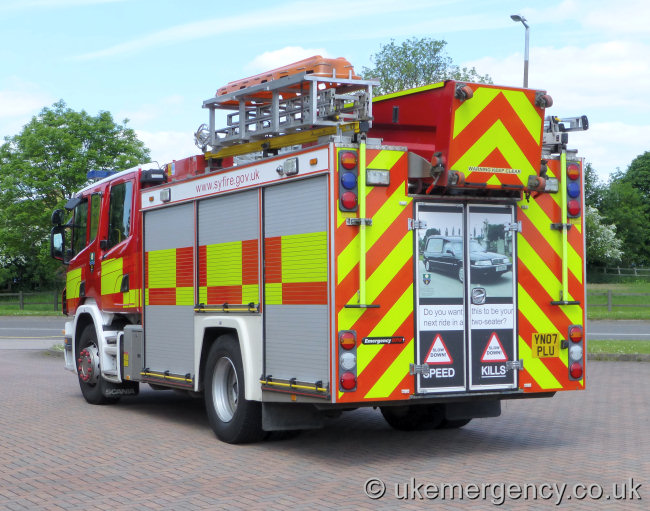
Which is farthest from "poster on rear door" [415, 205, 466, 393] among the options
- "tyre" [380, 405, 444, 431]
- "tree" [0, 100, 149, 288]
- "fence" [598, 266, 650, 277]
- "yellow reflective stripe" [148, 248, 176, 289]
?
"fence" [598, 266, 650, 277]

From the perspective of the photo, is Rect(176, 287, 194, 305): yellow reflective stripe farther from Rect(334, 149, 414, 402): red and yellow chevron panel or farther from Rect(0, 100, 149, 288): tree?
Rect(0, 100, 149, 288): tree

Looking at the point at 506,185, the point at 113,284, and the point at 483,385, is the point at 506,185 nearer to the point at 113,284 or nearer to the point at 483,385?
the point at 483,385

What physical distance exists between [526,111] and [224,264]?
3261mm

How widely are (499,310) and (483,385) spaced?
2.26 ft

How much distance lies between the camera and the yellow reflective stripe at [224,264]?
941cm

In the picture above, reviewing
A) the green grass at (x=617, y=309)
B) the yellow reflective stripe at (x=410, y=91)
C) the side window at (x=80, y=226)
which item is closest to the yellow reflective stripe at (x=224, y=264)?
the yellow reflective stripe at (x=410, y=91)

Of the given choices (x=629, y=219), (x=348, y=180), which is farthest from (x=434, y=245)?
(x=629, y=219)

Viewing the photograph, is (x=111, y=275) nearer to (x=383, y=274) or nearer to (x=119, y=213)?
(x=119, y=213)

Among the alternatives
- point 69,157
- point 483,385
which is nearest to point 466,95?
point 483,385

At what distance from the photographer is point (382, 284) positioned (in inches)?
322

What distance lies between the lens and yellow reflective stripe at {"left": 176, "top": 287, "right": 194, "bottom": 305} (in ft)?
33.7

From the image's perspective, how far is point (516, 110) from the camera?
8570 millimetres

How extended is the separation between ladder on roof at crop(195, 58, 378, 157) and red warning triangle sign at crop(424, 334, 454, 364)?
1.99 meters

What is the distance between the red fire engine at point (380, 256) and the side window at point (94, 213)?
2.85 m
